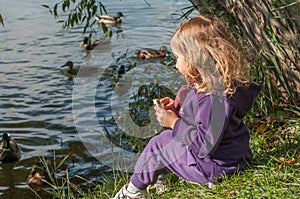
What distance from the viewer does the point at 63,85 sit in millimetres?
9562

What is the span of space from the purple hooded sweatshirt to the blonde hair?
0.23 feet

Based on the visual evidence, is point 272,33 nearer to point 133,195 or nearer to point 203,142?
point 203,142

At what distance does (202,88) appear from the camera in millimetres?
3477

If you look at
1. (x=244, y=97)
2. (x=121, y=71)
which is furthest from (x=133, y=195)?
(x=121, y=71)

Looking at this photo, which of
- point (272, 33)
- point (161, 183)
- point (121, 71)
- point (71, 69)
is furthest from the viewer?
point (71, 69)

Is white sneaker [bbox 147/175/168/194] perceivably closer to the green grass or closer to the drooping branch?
the green grass

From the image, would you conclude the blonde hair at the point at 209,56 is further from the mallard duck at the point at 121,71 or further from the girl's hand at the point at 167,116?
the mallard duck at the point at 121,71

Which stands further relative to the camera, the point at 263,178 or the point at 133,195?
the point at 133,195

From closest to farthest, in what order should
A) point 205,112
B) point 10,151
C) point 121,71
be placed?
1. point 205,112
2. point 10,151
3. point 121,71

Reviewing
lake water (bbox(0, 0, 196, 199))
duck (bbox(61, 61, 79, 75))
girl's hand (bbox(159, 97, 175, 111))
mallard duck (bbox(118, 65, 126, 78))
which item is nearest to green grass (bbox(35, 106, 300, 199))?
girl's hand (bbox(159, 97, 175, 111))

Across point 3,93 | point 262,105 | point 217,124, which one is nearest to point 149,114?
point 262,105

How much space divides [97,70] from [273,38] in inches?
226

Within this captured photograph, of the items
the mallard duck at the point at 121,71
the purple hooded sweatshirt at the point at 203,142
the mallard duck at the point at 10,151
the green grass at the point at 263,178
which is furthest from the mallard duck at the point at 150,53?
the purple hooded sweatshirt at the point at 203,142

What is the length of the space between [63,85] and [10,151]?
10.5 ft
